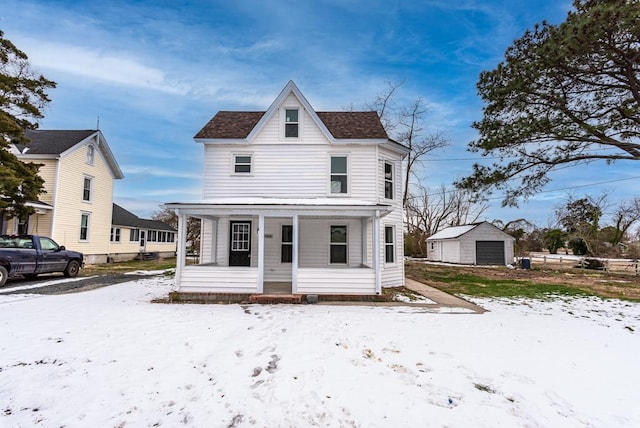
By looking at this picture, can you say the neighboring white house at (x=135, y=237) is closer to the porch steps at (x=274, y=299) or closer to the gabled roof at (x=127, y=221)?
the gabled roof at (x=127, y=221)

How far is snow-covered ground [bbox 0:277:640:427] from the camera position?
327 cm

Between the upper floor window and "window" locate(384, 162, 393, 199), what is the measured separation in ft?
5.67

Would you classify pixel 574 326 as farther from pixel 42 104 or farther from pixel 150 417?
pixel 42 104

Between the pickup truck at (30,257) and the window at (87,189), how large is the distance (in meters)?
8.76

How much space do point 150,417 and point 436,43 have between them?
18415mm

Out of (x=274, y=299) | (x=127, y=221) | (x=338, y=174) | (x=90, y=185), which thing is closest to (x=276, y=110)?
(x=338, y=174)

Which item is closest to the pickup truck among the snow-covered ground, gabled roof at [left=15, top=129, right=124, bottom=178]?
the snow-covered ground

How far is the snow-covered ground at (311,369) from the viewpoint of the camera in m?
3.27

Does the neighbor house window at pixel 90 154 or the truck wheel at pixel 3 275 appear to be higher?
the neighbor house window at pixel 90 154

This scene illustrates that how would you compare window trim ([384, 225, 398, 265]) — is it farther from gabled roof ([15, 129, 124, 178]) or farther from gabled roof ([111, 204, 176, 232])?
gabled roof ([111, 204, 176, 232])

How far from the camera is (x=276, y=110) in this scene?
40.7ft

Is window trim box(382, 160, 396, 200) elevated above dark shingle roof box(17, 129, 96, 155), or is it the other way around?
dark shingle roof box(17, 129, 96, 155)

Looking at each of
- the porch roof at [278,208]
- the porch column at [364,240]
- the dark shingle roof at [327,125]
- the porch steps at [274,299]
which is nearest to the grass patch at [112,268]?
the dark shingle roof at [327,125]

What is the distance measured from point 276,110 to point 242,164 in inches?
97.7
